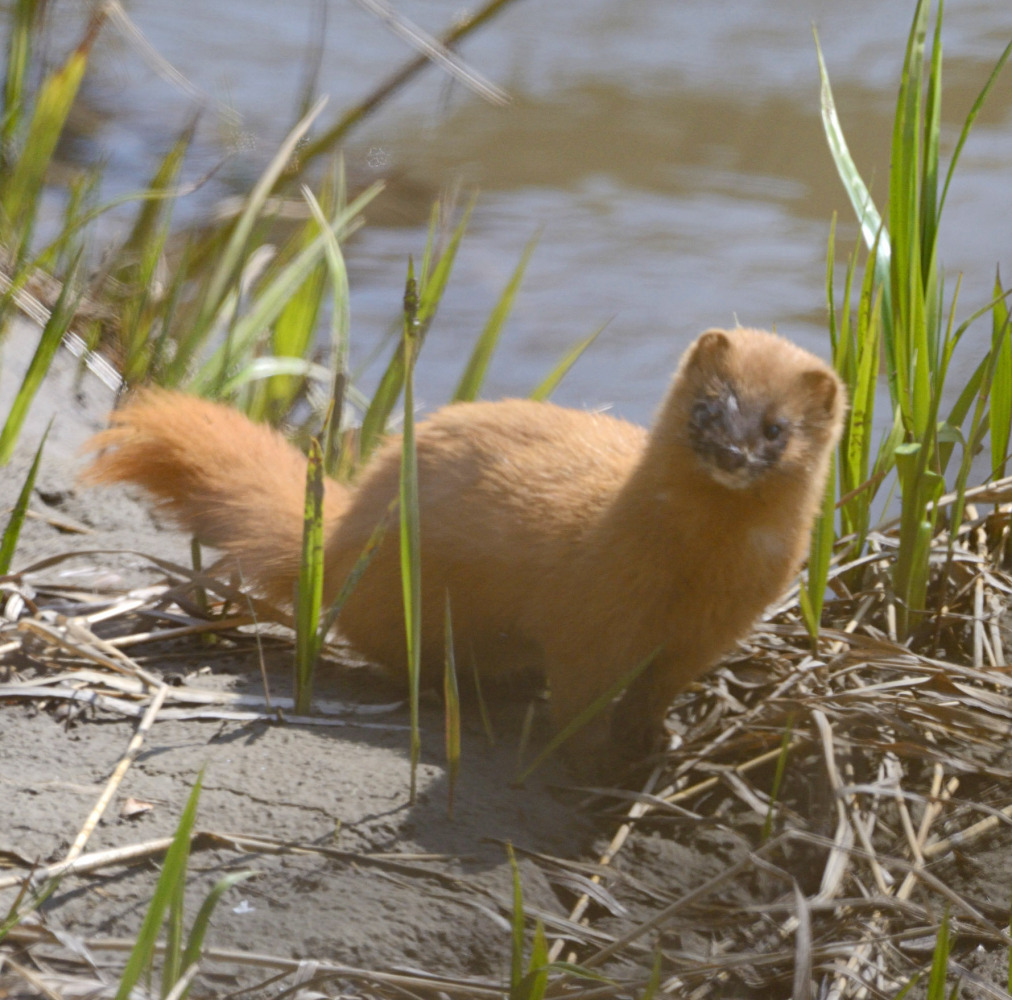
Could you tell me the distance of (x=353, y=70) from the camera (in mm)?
6602

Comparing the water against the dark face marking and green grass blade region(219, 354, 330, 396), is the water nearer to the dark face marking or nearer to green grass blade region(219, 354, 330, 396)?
green grass blade region(219, 354, 330, 396)

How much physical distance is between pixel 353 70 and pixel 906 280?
15.3 ft

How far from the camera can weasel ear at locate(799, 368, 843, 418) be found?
237 cm

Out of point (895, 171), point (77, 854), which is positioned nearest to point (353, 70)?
point (895, 171)

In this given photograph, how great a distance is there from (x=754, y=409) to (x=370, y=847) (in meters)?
0.99

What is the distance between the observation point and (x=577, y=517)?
2.49 m

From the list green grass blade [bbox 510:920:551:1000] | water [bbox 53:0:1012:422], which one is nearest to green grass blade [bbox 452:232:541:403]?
water [bbox 53:0:1012:422]

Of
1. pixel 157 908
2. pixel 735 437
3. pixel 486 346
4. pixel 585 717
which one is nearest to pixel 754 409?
pixel 735 437

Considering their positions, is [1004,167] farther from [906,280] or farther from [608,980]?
[608,980]

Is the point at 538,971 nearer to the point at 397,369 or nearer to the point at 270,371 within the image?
the point at 397,369

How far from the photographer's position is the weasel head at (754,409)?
2.27 metres

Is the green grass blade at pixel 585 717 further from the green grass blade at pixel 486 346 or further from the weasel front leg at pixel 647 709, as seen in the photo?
the green grass blade at pixel 486 346

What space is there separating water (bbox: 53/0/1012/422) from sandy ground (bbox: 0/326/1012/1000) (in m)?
2.50

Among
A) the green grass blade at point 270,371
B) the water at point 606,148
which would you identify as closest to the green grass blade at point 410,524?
the green grass blade at point 270,371
